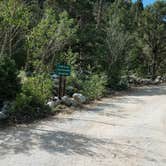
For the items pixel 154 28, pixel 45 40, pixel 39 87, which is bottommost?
Answer: pixel 39 87

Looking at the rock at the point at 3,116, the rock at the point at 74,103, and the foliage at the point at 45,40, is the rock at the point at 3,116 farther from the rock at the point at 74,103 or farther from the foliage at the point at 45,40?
the foliage at the point at 45,40

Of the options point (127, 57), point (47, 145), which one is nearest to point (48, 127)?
point (47, 145)

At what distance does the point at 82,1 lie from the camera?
2473 centimetres

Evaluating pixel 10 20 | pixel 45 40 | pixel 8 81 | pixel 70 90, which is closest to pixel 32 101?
pixel 8 81

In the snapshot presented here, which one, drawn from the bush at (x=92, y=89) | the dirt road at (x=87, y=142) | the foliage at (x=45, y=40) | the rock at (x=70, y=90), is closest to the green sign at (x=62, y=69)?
the foliage at (x=45, y=40)

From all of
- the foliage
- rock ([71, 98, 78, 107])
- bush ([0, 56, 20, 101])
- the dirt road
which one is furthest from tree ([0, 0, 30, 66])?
the dirt road

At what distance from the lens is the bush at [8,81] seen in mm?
11805

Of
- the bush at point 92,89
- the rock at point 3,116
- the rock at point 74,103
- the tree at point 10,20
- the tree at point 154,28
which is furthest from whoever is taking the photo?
the tree at point 154,28

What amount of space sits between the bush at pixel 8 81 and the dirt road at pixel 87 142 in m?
1.78

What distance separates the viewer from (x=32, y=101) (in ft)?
38.3

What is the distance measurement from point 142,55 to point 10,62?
90.5ft

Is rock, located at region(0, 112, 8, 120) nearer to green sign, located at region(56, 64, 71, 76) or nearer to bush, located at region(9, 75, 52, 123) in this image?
bush, located at region(9, 75, 52, 123)

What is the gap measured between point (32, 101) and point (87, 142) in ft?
12.4

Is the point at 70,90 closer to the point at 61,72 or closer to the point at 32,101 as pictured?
the point at 61,72
